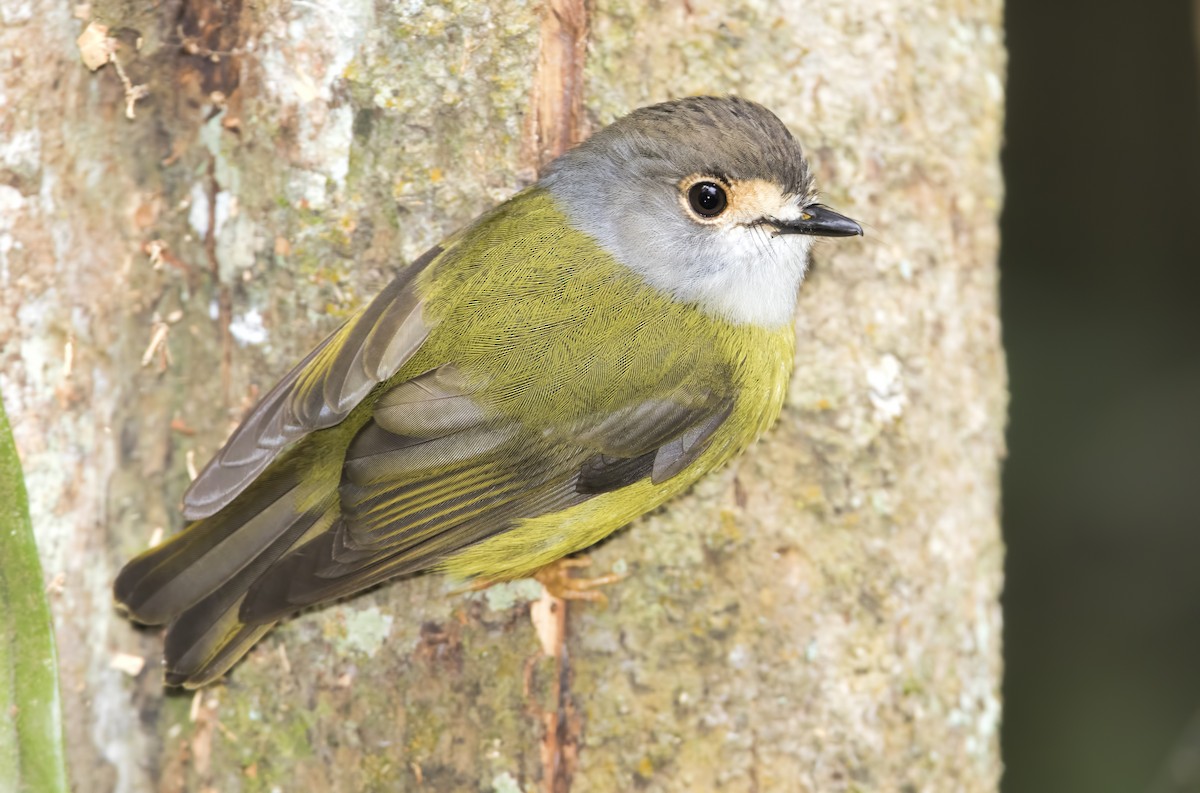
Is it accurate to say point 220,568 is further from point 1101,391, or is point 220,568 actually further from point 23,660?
point 1101,391

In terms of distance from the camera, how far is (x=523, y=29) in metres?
3.05

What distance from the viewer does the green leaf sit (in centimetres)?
252

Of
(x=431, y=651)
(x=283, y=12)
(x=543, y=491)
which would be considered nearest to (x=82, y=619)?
(x=431, y=651)

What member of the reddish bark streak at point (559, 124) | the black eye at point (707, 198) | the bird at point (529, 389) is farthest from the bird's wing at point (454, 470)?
the black eye at point (707, 198)

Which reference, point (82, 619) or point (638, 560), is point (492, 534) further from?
point (82, 619)

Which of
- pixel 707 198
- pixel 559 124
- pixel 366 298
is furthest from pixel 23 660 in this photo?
pixel 707 198

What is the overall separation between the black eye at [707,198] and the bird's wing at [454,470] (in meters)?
0.43

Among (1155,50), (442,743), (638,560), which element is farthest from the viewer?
(1155,50)

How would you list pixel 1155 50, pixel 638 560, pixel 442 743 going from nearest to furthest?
pixel 442 743 → pixel 638 560 → pixel 1155 50

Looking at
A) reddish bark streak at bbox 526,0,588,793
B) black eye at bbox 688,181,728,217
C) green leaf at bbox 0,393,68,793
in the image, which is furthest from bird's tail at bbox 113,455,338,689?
black eye at bbox 688,181,728,217

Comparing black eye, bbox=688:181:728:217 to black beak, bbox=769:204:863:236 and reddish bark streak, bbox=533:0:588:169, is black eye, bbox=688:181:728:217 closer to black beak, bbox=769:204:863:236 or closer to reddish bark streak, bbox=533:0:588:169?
black beak, bbox=769:204:863:236

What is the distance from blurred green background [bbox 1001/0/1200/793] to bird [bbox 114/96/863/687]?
8.18ft

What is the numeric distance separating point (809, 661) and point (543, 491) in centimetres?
75

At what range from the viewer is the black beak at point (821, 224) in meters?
2.99
